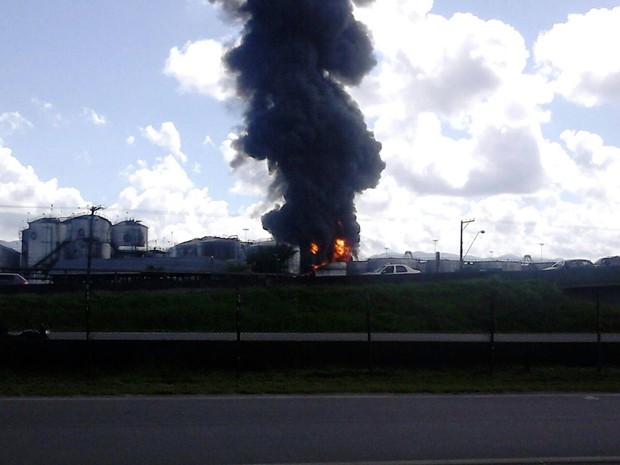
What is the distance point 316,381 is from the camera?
1543cm

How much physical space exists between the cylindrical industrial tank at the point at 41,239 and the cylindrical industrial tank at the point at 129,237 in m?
4.40

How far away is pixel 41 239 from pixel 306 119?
2943 centimetres

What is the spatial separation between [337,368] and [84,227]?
185 ft

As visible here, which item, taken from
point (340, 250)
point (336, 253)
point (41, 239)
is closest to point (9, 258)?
point (41, 239)

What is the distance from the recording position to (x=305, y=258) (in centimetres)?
5441

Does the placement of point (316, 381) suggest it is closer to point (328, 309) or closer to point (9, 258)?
point (328, 309)

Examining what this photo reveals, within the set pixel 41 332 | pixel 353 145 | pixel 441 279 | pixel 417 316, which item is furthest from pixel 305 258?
pixel 41 332

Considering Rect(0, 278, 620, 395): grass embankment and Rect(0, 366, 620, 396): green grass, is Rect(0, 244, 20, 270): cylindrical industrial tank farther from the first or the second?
Rect(0, 366, 620, 396): green grass

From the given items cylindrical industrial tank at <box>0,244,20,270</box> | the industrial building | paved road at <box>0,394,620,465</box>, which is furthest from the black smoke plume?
paved road at <box>0,394,620,465</box>

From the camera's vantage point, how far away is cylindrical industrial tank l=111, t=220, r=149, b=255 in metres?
71.6

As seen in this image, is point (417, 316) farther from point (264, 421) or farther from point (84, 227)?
point (84, 227)

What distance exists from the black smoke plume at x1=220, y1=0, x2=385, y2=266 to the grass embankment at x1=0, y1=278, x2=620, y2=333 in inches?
813

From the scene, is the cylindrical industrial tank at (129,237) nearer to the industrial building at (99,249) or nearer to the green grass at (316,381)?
the industrial building at (99,249)

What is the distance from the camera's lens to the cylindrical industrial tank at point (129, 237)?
71.6 metres
